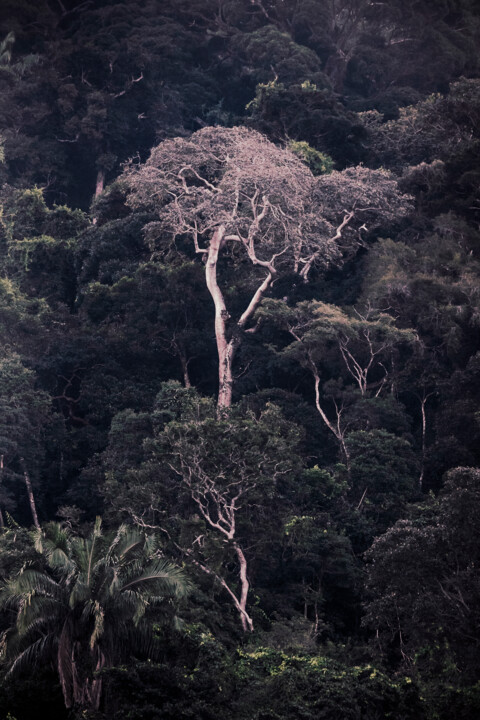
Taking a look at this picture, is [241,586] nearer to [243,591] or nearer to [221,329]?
[243,591]

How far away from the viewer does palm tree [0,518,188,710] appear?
1714cm

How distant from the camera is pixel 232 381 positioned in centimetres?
3027

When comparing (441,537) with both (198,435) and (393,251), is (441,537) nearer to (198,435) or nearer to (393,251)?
(198,435)

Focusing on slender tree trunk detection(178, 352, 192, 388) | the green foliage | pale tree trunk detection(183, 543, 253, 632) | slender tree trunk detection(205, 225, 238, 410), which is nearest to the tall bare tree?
slender tree trunk detection(205, 225, 238, 410)

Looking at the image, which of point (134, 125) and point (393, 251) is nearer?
point (393, 251)

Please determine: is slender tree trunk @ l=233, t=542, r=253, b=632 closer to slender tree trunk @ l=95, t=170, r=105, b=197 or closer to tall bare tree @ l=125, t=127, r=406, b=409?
tall bare tree @ l=125, t=127, r=406, b=409

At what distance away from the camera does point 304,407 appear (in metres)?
28.9

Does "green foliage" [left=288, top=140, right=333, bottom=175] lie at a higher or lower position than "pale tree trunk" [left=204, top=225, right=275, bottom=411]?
higher

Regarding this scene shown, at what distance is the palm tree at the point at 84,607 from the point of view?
17.1 metres

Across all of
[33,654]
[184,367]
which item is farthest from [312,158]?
[33,654]

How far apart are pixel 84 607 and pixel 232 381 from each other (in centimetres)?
1382

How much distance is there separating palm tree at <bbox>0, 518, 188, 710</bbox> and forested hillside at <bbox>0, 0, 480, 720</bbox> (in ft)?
0.19

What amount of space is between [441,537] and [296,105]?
23.3m

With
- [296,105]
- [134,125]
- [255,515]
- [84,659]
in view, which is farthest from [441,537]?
[134,125]
